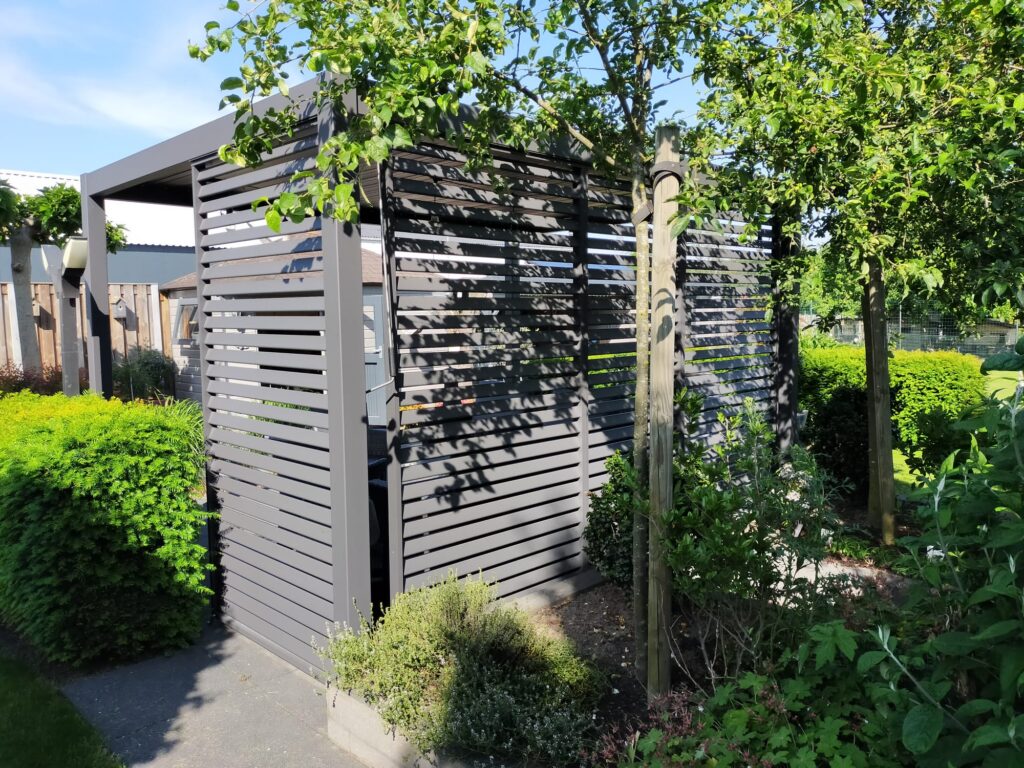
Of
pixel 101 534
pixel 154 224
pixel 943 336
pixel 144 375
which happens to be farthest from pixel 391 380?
pixel 943 336

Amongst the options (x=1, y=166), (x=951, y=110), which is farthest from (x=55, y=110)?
(x=951, y=110)

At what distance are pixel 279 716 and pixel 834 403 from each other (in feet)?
18.1

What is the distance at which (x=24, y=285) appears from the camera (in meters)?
10.6

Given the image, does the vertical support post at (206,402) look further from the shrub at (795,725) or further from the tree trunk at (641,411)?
the shrub at (795,725)

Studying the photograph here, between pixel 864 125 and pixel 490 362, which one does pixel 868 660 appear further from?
pixel 490 362

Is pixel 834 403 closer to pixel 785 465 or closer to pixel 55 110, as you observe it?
pixel 785 465

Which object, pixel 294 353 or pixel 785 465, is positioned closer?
pixel 785 465

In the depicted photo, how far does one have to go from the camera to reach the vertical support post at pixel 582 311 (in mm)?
4941

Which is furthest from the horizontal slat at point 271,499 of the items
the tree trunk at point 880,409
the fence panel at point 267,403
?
the tree trunk at point 880,409

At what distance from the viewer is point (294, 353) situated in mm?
4102

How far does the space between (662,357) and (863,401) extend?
460 centimetres

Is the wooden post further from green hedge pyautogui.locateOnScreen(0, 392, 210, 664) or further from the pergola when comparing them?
green hedge pyautogui.locateOnScreen(0, 392, 210, 664)

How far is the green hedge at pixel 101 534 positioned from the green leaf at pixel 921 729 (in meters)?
3.93

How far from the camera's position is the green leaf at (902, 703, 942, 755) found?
152cm
